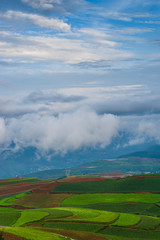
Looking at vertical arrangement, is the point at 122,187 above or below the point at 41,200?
above

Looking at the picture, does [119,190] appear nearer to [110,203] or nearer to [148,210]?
[110,203]

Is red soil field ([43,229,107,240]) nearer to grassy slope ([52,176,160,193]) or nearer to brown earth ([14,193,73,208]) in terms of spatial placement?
brown earth ([14,193,73,208])

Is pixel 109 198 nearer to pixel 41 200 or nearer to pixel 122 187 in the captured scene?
pixel 122 187

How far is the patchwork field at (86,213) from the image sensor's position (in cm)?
7850

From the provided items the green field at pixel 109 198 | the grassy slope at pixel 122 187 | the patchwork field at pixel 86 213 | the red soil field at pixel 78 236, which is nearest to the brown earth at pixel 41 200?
the patchwork field at pixel 86 213

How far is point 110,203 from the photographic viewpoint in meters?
150

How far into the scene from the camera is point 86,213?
113188 millimetres

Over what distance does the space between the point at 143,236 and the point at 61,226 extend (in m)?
24.6

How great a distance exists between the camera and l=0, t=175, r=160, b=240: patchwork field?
7850cm

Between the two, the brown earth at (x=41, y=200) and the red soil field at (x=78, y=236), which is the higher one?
the red soil field at (x=78, y=236)

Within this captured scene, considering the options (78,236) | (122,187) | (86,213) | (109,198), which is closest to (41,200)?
(109,198)

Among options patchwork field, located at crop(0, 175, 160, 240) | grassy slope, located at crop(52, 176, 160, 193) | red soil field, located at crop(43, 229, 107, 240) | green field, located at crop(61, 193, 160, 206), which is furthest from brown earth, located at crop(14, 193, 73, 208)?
red soil field, located at crop(43, 229, 107, 240)

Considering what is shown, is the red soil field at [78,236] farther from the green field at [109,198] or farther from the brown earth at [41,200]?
the green field at [109,198]

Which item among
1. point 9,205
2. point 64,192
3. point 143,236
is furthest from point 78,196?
point 143,236
